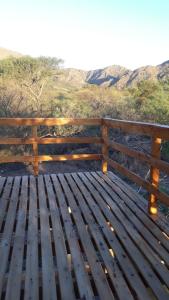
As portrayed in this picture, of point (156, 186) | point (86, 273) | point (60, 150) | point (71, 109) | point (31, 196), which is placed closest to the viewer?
point (86, 273)

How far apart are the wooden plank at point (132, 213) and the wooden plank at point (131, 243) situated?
7 centimetres

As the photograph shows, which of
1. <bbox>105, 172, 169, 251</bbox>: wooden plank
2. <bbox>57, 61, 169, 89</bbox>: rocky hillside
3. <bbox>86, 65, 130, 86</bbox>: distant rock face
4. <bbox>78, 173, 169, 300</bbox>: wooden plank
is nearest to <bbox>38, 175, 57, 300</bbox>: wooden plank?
<bbox>78, 173, 169, 300</bbox>: wooden plank

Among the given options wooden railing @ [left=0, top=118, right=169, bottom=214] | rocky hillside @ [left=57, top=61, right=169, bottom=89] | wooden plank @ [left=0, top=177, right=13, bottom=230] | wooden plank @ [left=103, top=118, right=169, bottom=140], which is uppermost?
rocky hillside @ [left=57, top=61, right=169, bottom=89]

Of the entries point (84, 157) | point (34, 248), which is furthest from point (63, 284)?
point (84, 157)

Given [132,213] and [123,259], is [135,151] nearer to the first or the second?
[132,213]

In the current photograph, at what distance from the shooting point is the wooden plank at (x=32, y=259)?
2.05 metres

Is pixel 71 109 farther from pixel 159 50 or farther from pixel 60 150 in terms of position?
pixel 159 50

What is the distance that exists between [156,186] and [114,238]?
0.79 metres

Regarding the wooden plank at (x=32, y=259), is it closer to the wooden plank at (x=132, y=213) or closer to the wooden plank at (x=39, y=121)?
the wooden plank at (x=132, y=213)

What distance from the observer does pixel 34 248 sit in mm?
2646

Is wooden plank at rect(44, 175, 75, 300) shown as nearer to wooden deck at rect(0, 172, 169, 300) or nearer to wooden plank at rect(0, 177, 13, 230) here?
wooden deck at rect(0, 172, 169, 300)

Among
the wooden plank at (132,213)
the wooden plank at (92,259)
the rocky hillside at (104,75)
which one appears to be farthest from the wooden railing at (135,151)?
the rocky hillside at (104,75)

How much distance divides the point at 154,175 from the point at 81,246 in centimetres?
111

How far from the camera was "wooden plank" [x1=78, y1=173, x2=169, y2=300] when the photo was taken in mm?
2147
